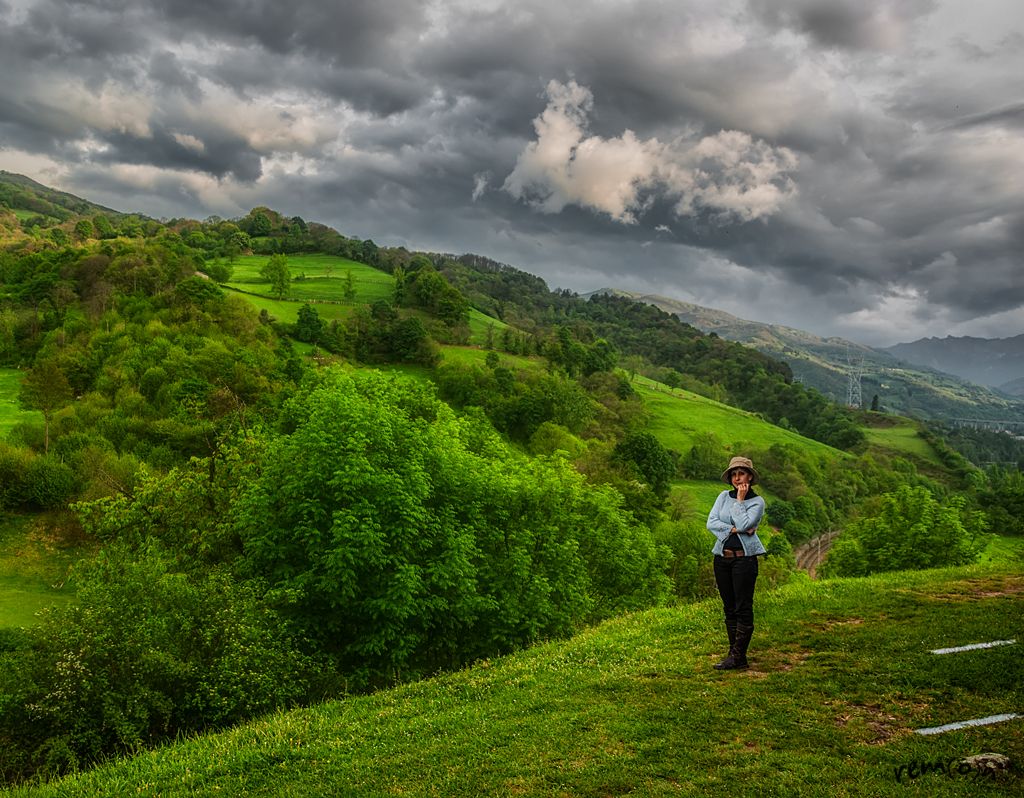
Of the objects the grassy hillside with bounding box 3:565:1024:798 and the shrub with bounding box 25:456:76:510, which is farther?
the shrub with bounding box 25:456:76:510

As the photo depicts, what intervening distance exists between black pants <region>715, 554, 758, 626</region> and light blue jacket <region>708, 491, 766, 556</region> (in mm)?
230

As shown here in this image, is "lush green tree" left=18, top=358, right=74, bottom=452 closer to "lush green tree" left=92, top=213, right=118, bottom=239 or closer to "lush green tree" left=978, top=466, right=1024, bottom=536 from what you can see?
"lush green tree" left=92, top=213, right=118, bottom=239

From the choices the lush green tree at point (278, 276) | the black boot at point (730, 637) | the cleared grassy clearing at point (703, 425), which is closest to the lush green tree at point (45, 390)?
the black boot at point (730, 637)

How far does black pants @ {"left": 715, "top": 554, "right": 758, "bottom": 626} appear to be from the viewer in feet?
37.1

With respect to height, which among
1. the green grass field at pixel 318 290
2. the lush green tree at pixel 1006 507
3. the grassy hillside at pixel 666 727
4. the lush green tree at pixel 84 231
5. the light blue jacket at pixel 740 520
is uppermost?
the lush green tree at pixel 84 231

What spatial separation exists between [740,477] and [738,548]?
4.65ft

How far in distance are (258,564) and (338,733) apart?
15.2 meters

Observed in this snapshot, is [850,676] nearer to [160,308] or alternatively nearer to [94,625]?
[94,625]

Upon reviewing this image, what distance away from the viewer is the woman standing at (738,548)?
11.3m

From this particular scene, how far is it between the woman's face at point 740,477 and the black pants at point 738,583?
1477 mm

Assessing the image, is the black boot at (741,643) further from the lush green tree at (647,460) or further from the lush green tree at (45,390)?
the lush green tree at (647,460)

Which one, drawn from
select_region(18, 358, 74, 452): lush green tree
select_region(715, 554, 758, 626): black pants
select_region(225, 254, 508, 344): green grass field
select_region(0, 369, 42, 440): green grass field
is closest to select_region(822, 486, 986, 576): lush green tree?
select_region(715, 554, 758, 626): black pants

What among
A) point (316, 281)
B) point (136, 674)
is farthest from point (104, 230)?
point (136, 674)

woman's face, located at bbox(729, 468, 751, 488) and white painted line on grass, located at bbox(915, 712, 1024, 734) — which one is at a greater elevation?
woman's face, located at bbox(729, 468, 751, 488)
